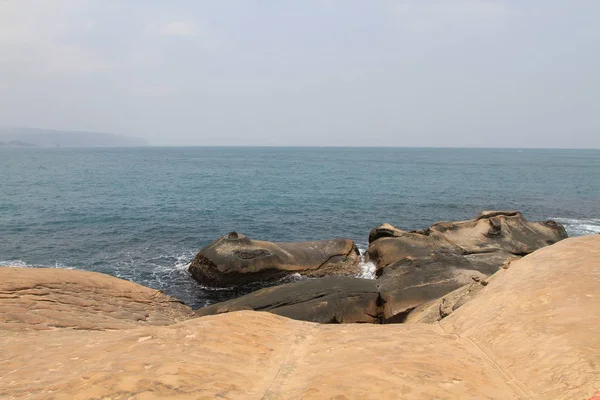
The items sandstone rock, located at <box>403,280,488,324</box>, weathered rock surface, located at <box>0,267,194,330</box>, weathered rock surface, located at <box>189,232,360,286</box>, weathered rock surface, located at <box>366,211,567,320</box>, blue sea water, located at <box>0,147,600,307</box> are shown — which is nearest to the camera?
weathered rock surface, located at <box>0,267,194,330</box>

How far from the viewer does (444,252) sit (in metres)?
21.7

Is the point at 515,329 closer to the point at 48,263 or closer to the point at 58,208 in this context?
the point at 48,263

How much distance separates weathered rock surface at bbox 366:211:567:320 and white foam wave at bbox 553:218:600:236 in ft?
31.1

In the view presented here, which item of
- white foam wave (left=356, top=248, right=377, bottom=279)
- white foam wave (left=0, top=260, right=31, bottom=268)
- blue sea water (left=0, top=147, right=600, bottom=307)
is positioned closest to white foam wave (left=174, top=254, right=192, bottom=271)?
blue sea water (left=0, top=147, right=600, bottom=307)

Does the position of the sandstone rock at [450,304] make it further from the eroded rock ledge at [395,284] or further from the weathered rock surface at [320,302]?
the weathered rock surface at [320,302]

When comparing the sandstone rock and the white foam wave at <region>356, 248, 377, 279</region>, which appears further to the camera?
the white foam wave at <region>356, 248, 377, 279</region>

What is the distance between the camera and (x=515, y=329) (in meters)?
8.23

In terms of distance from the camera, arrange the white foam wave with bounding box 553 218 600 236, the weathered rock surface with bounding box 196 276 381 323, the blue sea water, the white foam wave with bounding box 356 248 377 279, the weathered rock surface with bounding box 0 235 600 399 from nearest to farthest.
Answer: the weathered rock surface with bounding box 0 235 600 399
the weathered rock surface with bounding box 196 276 381 323
the white foam wave with bounding box 356 248 377 279
the blue sea water
the white foam wave with bounding box 553 218 600 236

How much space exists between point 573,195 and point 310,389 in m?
67.0

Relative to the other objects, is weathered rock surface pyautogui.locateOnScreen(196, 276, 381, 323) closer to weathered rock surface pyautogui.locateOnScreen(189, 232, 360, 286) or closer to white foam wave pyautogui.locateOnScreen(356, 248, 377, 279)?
weathered rock surface pyautogui.locateOnScreen(189, 232, 360, 286)

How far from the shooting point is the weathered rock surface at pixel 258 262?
23.0 metres

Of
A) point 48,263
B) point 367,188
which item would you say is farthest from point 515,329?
point 367,188

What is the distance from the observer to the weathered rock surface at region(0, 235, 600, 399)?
5.92 metres

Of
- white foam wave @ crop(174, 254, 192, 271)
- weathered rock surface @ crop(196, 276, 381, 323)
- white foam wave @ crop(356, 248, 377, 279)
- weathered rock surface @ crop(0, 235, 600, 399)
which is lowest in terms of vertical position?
white foam wave @ crop(174, 254, 192, 271)
